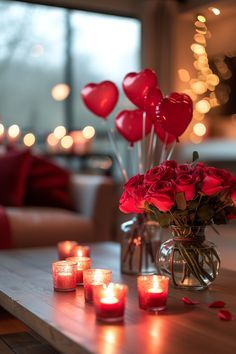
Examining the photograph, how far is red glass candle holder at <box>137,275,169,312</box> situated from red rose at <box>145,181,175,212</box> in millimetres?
183

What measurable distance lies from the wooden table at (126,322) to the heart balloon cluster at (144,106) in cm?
51

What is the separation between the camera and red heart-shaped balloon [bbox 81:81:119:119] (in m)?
2.09

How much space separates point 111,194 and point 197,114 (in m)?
3.23

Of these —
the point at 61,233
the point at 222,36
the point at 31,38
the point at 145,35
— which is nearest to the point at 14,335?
the point at 61,233

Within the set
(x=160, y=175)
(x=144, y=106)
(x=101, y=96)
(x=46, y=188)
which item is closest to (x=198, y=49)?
(x=46, y=188)

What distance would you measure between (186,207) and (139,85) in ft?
2.07

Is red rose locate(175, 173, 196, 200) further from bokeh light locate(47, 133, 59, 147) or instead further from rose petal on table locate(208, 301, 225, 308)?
bokeh light locate(47, 133, 59, 147)

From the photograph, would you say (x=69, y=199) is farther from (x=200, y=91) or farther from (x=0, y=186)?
(x=200, y=91)

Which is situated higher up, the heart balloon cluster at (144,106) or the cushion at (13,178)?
the heart balloon cluster at (144,106)

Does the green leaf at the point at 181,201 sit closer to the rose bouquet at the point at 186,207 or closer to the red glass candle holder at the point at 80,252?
the rose bouquet at the point at 186,207

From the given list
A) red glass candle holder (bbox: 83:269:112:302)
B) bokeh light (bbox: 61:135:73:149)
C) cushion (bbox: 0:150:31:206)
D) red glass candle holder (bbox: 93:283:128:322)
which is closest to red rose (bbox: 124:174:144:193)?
red glass candle holder (bbox: 83:269:112:302)

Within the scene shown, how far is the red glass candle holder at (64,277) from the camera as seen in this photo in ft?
5.27

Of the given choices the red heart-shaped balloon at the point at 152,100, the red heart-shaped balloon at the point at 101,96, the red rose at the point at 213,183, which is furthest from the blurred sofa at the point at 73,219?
the red rose at the point at 213,183

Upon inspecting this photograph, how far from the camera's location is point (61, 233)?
317 cm
